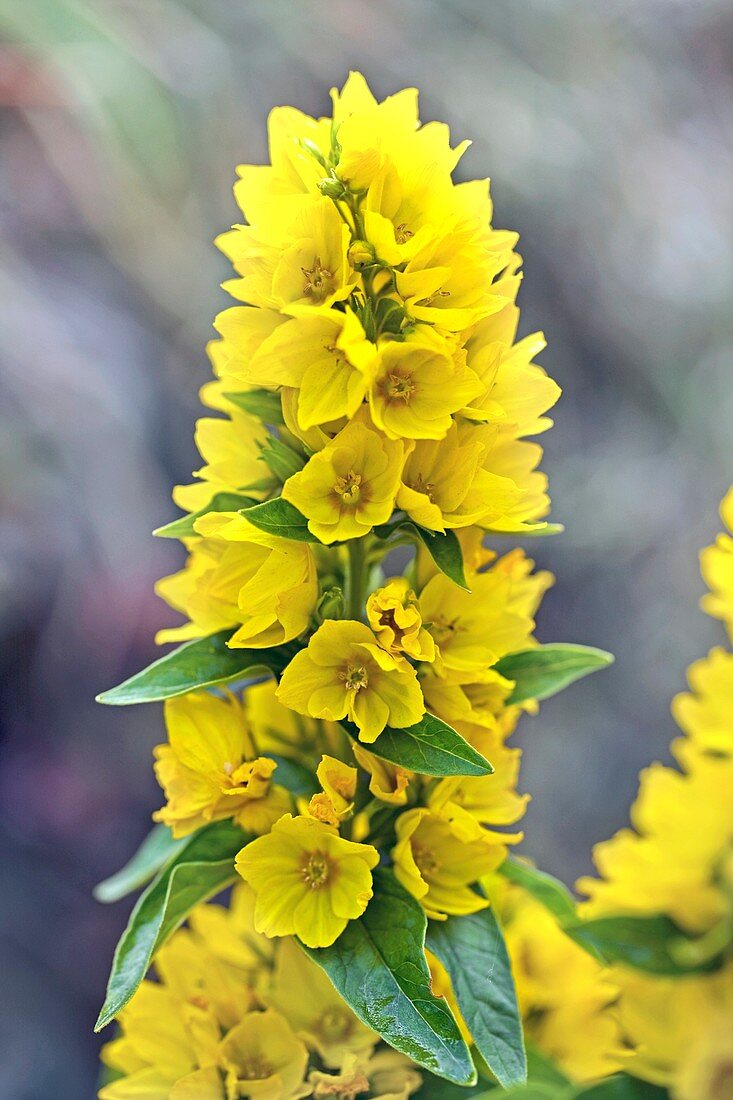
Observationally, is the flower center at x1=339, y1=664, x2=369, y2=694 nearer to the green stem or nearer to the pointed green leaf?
the green stem

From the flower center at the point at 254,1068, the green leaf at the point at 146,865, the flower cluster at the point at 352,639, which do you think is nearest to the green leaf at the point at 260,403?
the flower cluster at the point at 352,639

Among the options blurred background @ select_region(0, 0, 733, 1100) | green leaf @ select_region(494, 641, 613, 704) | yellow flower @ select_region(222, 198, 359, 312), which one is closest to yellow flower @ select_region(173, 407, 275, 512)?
yellow flower @ select_region(222, 198, 359, 312)

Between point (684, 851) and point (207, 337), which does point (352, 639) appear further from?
point (207, 337)

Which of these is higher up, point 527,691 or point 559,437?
point 559,437

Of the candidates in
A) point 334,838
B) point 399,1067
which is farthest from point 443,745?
point 399,1067

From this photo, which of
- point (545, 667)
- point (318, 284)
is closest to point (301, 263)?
point (318, 284)

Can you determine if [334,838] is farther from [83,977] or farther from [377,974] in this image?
[83,977]
